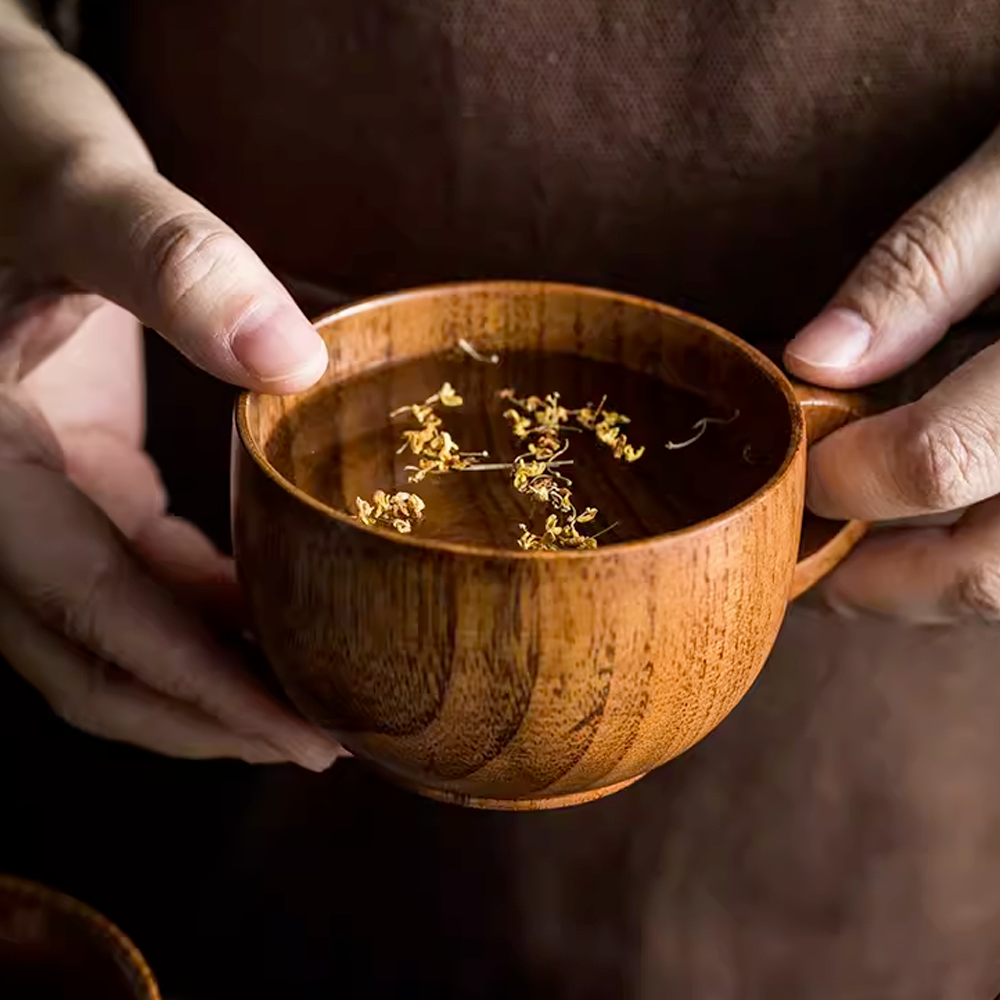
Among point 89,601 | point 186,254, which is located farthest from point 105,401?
point 186,254

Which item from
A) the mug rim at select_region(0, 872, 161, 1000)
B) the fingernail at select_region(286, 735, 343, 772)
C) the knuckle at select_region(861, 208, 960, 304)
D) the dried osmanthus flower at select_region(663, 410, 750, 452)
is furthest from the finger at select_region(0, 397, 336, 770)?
the knuckle at select_region(861, 208, 960, 304)

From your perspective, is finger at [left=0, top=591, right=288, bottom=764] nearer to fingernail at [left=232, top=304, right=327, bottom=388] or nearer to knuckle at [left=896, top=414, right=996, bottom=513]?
fingernail at [left=232, top=304, right=327, bottom=388]

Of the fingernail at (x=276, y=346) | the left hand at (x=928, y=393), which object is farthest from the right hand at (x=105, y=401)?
the left hand at (x=928, y=393)

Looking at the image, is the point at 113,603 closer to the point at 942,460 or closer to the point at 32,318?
the point at 32,318

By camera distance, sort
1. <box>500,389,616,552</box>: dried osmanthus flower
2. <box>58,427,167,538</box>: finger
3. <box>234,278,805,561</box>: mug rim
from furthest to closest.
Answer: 1. <box>58,427,167,538</box>: finger
2. <box>500,389,616,552</box>: dried osmanthus flower
3. <box>234,278,805,561</box>: mug rim

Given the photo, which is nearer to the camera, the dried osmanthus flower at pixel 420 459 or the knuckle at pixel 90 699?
the dried osmanthus flower at pixel 420 459

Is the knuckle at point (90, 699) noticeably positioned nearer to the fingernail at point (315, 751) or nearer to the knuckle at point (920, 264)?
the fingernail at point (315, 751)
